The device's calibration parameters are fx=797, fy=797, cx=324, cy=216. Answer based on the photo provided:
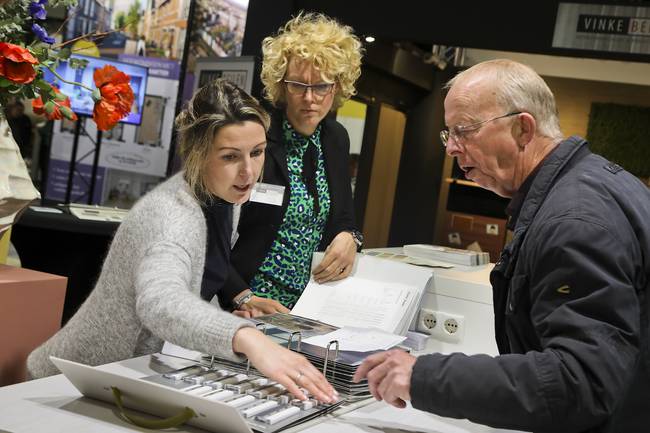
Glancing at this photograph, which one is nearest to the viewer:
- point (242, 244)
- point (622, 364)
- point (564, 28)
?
point (622, 364)

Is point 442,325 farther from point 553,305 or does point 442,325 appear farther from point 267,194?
point 553,305

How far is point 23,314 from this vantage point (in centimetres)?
205

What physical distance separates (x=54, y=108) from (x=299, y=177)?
936 millimetres

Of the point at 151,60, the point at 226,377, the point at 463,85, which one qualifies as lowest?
the point at 226,377

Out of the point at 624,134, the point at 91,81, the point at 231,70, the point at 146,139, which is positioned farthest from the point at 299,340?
the point at 624,134

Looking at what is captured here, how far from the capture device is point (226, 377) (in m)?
1.68

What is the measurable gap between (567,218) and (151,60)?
28.5 feet

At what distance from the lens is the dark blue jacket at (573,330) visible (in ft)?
4.13

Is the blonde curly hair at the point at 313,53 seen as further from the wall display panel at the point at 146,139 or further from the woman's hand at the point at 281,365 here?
the wall display panel at the point at 146,139

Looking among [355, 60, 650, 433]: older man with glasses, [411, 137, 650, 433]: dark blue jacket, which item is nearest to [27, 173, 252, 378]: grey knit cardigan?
Answer: [355, 60, 650, 433]: older man with glasses

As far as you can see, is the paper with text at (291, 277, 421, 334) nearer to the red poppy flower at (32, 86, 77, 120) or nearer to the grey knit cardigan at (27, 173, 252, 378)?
the grey knit cardigan at (27, 173, 252, 378)

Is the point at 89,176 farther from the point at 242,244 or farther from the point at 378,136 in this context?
the point at 242,244

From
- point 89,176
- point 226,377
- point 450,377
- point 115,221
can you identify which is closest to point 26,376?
point 226,377

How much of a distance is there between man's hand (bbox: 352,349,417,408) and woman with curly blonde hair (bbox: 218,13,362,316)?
100 centimetres
